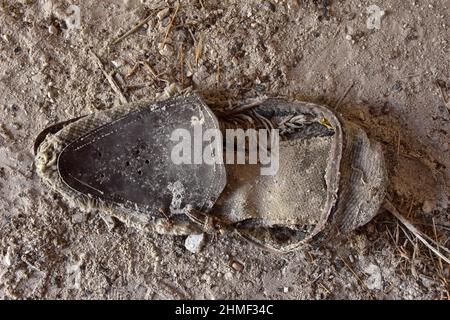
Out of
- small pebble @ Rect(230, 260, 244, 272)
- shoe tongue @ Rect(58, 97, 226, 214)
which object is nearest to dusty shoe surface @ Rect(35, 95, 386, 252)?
shoe tongue @ Rect(58, 97, 226, 214)

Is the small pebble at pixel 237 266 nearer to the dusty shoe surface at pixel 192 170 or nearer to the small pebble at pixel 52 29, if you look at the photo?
the dusty shoe surface at pixel 192 170

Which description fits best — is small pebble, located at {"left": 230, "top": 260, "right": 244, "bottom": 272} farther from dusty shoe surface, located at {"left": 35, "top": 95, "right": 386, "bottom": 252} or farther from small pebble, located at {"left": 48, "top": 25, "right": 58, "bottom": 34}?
small pebble, located at {"left": 48, "top": 25, "right": 58, "bottom": 34}

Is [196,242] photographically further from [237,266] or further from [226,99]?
[226,99]

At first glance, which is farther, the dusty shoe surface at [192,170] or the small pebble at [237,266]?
the small pebble at [237,266]

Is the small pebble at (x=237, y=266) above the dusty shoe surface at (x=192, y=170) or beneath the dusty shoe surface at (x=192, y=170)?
beneath

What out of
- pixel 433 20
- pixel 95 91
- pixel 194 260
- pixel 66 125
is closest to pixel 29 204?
pixel 66 125

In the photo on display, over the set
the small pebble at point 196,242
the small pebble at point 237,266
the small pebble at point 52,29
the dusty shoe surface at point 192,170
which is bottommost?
the small pebble at point 237,266

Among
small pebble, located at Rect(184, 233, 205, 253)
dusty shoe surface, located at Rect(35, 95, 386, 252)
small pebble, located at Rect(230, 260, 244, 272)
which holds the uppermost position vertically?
dusty shoe surface, located at Rect(35, 95, 386, 252)

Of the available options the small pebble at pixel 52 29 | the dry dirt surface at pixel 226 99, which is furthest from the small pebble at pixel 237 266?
the small pebble at pixel 52 29

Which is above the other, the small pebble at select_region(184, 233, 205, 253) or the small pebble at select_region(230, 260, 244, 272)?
the small pebble at select_region(184, 233, 205, 253)
